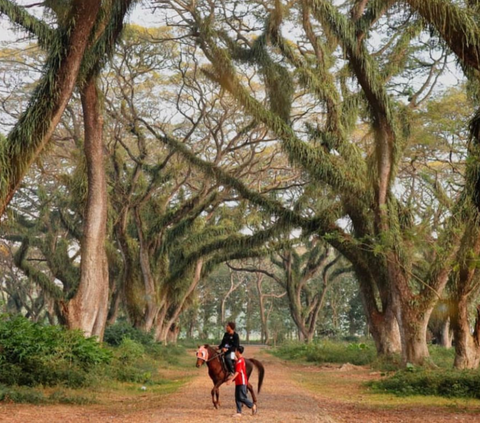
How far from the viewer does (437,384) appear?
1148cm

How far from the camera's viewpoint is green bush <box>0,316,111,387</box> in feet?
34.3

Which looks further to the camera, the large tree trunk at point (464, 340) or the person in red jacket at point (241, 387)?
the large tree trunk at point (464, 340)

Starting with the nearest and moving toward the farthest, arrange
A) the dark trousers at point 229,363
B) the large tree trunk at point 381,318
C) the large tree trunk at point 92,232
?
the dark trousers at point 229,363
the large tree trunk at point 92,232
the large tree trunk at point 381,318

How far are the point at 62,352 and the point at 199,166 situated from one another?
35.1 feet

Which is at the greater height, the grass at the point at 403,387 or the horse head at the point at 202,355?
the horse head at the point at 202,355

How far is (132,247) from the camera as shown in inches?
942

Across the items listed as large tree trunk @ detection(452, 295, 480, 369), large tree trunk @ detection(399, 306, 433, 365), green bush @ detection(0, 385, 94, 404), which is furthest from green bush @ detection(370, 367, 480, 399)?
green bush @ detection(0, 385, 94, 404)

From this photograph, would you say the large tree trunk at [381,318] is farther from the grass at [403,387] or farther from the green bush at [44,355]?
the green bush at [44,355]

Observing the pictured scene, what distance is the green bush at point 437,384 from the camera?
1096cm

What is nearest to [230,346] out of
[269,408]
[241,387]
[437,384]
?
→ [241,387]

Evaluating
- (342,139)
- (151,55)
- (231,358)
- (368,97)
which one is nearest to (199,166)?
(151,55)

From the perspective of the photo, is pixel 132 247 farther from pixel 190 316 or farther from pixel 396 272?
pixel 190 316

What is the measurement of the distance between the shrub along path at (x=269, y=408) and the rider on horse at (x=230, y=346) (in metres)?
0.72

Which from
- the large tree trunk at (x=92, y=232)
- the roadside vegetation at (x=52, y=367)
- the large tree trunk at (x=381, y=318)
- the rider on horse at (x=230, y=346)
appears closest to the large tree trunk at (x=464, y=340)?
Result: the large tree trunk at (x=381, y=318)
